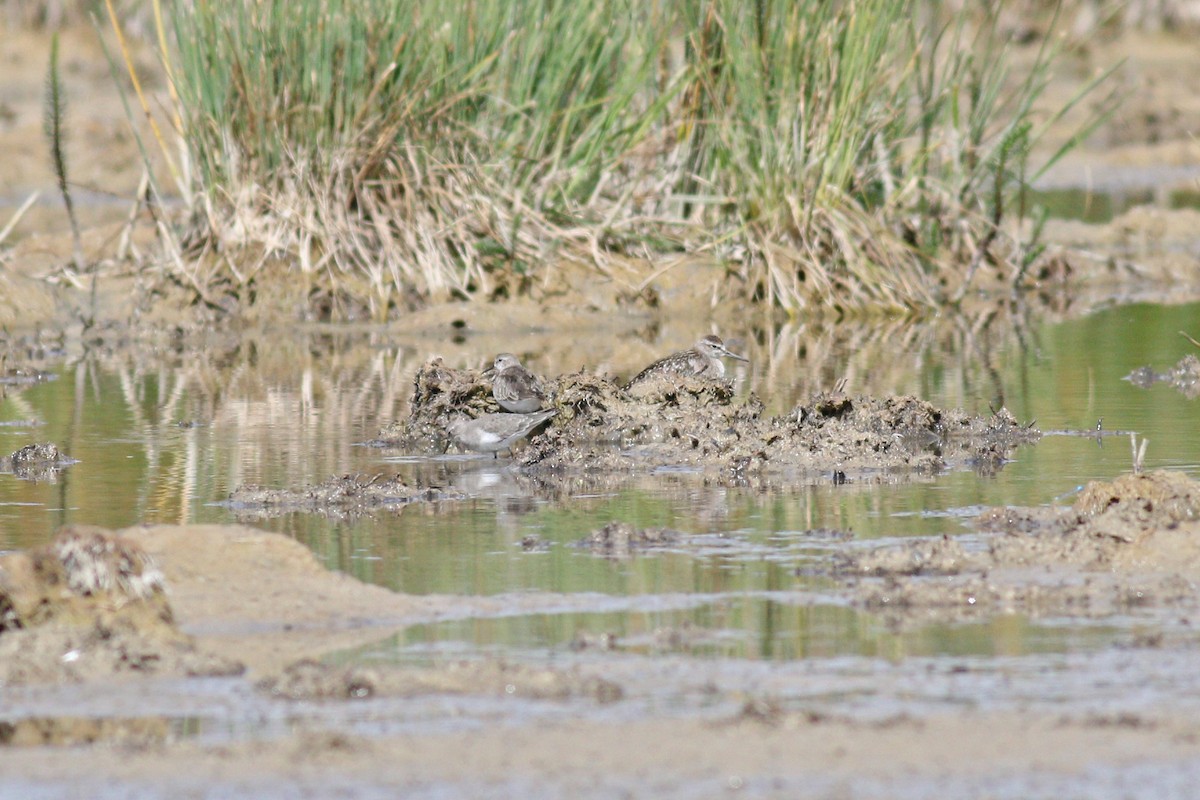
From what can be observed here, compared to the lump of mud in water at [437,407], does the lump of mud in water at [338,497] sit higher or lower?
lower

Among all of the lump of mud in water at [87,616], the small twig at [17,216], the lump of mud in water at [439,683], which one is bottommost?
the lump of mud in water at [439,683]

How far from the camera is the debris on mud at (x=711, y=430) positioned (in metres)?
7.84

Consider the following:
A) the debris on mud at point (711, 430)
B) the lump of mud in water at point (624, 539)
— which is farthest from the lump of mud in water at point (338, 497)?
the lump of mud in water at point (624, 539)

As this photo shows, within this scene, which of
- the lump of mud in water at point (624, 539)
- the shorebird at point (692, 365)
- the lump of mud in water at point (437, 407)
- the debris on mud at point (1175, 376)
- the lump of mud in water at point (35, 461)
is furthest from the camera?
the debris on mud at point (1175, 376)

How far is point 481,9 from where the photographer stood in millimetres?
14391

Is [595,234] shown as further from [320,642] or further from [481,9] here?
[320,642]

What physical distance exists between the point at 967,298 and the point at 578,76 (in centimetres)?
359

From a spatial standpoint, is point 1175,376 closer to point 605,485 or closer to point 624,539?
point 605,485

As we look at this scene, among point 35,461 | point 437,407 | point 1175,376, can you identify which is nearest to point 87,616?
point 35,461

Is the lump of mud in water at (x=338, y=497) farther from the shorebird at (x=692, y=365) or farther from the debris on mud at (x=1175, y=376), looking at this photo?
the debris on mud at (x=1175, y=376)

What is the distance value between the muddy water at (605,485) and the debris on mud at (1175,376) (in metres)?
0.13

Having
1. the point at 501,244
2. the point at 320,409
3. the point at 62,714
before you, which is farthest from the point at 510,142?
the point at 62,714

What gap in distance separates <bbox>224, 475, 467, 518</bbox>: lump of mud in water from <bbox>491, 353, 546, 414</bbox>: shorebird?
1196 mm

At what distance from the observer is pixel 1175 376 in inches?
422
